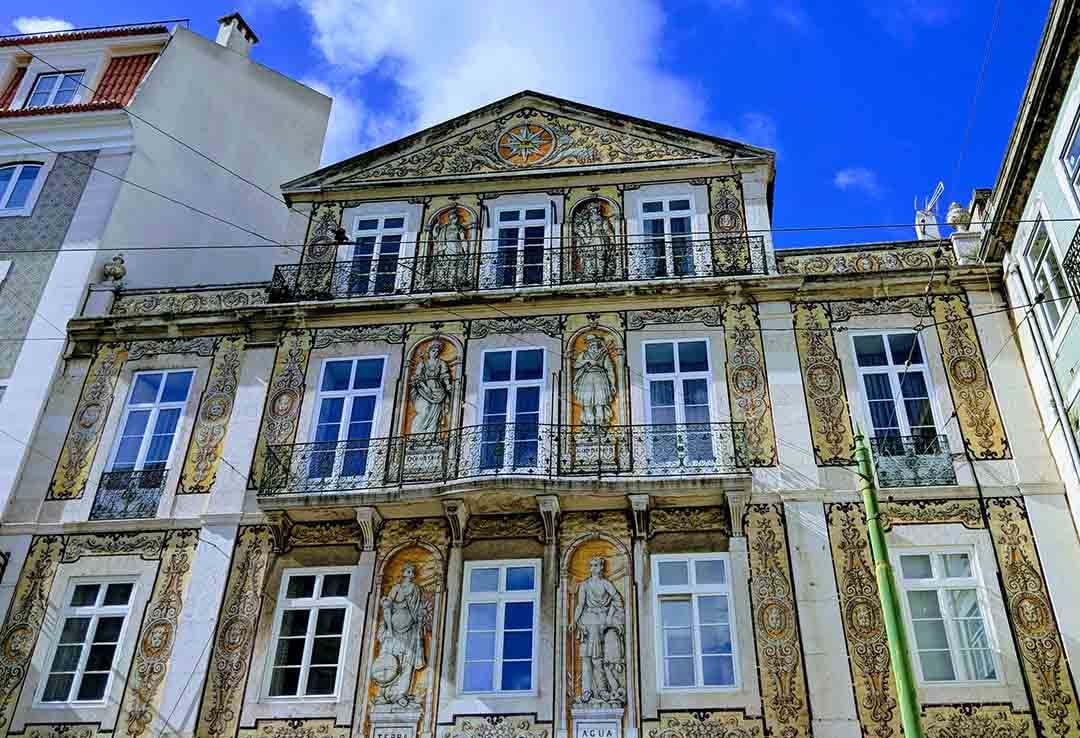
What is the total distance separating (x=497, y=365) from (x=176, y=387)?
5514 mm

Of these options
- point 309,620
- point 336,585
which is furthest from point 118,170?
point 309,620

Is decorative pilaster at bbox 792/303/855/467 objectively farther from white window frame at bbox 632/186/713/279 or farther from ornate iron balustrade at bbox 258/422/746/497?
white window frame at bbox 632/186/713/279

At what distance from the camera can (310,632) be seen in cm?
1541

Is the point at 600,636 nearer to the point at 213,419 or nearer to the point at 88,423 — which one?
the point at 213,419

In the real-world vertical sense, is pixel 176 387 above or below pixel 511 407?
above

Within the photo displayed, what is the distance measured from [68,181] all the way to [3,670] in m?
9.52

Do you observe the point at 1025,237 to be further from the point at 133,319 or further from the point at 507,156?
the point at 133,319

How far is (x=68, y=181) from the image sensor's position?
20672 millimetres

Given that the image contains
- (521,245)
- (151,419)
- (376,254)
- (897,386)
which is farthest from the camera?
(376,254)

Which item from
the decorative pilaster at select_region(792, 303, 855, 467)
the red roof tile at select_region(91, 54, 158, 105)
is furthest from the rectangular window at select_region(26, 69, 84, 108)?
the decorative pilaster at select_region(792, 303, 855, 467)

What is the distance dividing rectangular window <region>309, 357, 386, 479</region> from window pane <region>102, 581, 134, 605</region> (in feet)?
10.4

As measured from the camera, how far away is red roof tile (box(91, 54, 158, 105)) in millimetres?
22047

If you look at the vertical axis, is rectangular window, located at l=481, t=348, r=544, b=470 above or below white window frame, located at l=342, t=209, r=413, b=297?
below

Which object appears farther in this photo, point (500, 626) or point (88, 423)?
point (88, 423)
